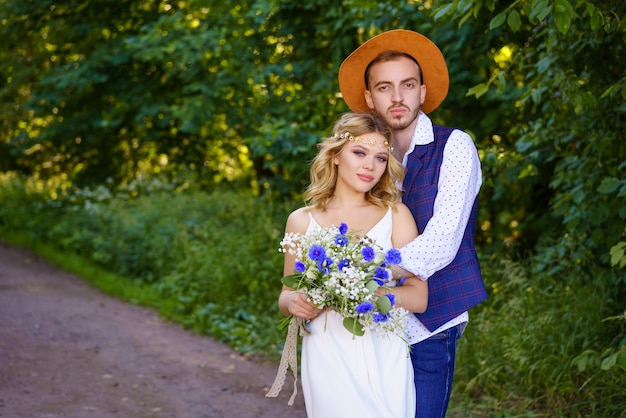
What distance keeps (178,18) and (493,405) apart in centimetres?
669

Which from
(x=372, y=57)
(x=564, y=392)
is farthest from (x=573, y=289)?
(x=372, y=57)

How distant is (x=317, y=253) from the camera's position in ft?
8.76

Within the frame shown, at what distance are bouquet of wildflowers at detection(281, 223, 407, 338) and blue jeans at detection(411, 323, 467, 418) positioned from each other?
30 centimetres

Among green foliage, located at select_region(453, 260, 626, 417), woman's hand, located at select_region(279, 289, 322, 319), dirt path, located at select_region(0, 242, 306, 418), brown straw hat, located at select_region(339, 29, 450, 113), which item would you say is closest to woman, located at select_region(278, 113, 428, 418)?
woman's hand, located at select_region(279, 289, 322, 319)

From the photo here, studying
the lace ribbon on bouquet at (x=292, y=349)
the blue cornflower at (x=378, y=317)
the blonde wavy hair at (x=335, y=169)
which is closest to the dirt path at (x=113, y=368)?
the lace ribbon on bouquet at (x=292, y=349)

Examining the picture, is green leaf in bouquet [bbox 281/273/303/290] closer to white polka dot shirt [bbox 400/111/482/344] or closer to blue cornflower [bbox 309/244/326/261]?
blue cornflower [bbox 309/244/326/261]

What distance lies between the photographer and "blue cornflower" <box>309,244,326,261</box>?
8.75ft

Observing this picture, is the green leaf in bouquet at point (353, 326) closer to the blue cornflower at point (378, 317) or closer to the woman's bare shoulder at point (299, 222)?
the blue cornflower at point (378, 317)

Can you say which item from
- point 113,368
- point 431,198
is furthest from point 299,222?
point 113,368

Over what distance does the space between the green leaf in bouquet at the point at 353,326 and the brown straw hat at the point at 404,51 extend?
1.05 m

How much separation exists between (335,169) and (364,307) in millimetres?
740

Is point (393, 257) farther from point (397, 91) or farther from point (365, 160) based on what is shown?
point (397, 91)

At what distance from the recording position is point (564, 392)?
5.00 m

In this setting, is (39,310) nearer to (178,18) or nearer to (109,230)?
(109,230)
